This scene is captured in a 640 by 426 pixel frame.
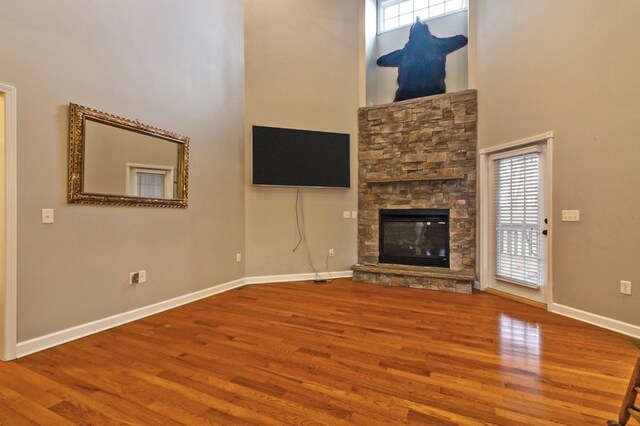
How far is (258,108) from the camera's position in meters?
4.39

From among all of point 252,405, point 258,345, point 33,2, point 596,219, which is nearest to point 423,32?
point 596,219

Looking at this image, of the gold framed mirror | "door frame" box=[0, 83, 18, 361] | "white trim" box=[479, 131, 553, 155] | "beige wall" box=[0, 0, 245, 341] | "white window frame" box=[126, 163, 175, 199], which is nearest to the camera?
"door frame" box=[0, 83, 18, 361]

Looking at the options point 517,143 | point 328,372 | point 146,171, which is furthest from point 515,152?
point 146,171

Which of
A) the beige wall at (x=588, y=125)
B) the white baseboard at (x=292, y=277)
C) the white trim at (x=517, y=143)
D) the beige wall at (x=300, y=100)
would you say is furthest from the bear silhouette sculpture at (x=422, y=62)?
the white baseboard at (x=292, y=277)

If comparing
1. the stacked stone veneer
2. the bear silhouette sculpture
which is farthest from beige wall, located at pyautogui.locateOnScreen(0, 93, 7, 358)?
the bear silhouette sculpture

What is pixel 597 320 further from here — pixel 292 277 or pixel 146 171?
pixel 146 171

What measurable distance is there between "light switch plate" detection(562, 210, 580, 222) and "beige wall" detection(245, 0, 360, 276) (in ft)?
8.80

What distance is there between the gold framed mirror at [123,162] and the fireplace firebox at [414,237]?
3.01 m

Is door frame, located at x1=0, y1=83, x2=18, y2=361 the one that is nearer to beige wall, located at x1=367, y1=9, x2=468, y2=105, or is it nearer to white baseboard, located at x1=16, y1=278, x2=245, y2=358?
white baseboard, located at x1=16, y1=278, x2=245, y2=358

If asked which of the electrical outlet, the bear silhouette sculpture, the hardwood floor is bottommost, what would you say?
the hardwood floor

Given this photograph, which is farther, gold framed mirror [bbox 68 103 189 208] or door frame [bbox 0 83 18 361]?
gold framed mirror [bbox 68 103 189 208]

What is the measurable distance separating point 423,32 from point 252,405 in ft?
18.2

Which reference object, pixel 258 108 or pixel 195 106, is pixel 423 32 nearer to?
pixel 258 108

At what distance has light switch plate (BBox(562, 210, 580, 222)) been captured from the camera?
9.71ft
